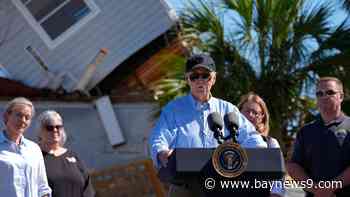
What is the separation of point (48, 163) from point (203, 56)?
1.94 m

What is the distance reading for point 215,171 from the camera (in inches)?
129

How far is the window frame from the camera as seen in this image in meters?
11.1

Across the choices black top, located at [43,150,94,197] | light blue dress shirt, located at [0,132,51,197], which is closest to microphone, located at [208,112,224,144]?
light blue dress shirt, located at [0,132,51,197]

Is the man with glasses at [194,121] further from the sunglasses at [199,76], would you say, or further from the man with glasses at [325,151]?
the man with glasses at [325,151]

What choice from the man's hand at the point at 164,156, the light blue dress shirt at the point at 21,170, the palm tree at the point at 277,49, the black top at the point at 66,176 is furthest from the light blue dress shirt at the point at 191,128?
the palm tree at the point at 277,49

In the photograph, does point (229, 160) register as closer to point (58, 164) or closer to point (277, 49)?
point (58, 164)

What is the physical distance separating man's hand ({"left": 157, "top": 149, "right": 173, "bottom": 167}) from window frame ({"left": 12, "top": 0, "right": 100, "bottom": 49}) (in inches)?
307

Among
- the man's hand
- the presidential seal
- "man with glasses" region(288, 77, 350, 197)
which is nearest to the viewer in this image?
the presidential seal

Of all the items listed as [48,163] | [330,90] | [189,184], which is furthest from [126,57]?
[189,184]

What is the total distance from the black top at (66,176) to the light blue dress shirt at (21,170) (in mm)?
349

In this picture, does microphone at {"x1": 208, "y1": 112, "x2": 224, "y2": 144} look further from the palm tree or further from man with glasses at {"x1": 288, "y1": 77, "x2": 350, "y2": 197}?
the palm tree

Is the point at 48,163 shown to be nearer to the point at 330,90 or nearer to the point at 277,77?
the point at 330,90

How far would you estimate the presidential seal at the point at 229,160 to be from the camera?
327cm

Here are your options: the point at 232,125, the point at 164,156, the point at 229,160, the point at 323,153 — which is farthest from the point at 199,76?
the point at 323,153
